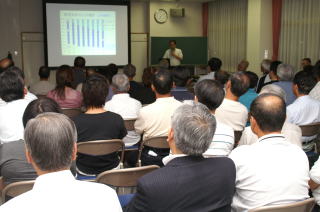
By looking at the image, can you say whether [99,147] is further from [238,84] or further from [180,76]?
[180,76]

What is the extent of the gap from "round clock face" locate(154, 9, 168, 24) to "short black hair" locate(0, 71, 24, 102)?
7.85m

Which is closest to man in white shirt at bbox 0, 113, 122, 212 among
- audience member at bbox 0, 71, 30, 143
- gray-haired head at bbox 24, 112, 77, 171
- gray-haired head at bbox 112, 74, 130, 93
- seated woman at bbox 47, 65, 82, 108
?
gray-haired head at bbox 24, 112, 77, 171

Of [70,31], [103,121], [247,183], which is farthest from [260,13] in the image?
[247,183]

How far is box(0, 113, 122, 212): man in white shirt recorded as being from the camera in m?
1.26

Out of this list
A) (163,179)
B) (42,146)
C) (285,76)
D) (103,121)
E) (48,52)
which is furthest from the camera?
(48,52)

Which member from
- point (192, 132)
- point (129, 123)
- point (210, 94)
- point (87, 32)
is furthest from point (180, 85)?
point (87, 32)

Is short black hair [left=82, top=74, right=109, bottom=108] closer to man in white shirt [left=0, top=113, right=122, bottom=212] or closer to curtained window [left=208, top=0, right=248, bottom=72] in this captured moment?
man in white shirt [left=0, top=113, right=122, bottom=212]

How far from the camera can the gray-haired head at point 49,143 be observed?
1.35 m

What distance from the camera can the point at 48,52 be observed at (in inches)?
381

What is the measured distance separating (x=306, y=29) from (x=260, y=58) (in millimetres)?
1263

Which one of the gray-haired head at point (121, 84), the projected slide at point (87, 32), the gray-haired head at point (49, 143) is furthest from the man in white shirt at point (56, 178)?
the projected slide at point (87, 32)

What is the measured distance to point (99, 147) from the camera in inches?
115

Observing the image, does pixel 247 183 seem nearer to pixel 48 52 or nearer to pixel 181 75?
pixel 181 75

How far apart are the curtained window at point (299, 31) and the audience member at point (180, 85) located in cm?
374
